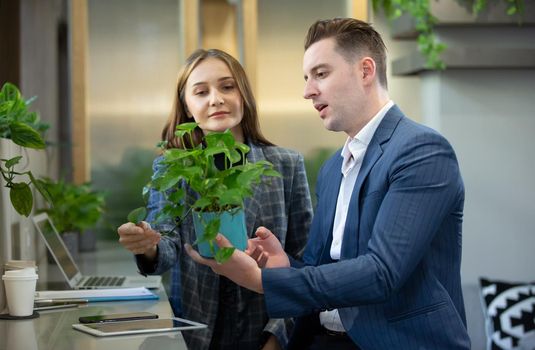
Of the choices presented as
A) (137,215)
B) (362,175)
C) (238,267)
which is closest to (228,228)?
(238,267)

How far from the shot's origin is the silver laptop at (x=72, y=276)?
301 cm

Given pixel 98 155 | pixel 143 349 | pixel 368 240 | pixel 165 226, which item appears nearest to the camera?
pixel 143 349

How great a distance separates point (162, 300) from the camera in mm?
2680

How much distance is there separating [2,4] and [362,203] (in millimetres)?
2778

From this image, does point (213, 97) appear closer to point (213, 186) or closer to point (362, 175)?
point (362, 175)

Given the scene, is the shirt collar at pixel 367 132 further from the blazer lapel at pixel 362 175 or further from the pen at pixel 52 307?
the pen at pixel 52 307

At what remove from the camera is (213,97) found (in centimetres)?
254

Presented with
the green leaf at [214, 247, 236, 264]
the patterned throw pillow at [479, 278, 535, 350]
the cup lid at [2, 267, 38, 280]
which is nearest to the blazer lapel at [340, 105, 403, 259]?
the green leaf at [214, 247, 236, 264]

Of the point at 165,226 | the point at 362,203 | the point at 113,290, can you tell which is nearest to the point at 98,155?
the point at 113,290

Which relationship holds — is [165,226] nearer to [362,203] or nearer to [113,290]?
[113,290]

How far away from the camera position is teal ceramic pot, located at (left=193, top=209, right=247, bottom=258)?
1833 mm

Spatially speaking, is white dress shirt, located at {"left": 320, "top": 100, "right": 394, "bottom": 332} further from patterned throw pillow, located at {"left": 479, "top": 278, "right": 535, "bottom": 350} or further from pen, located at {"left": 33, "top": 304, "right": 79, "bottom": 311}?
patterned throw pillow, located at {"left": 479, "top": 278, "right": 535, "bottom": 350}

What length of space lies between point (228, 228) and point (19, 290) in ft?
2.35

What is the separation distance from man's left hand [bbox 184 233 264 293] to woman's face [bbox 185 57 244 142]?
683mm
